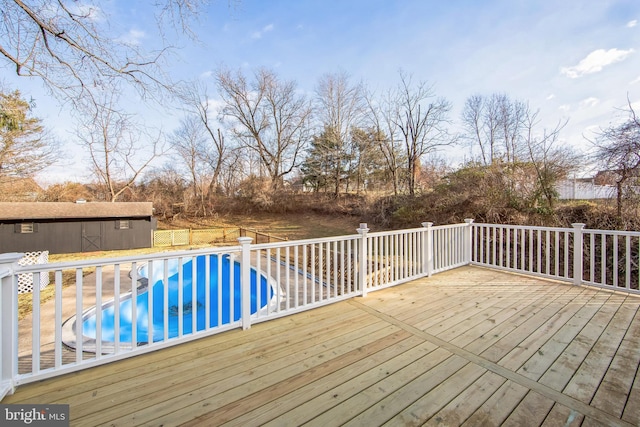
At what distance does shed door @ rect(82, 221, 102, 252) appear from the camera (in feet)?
42.5

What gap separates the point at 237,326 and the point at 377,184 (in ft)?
46.6

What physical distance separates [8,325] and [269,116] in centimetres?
1957

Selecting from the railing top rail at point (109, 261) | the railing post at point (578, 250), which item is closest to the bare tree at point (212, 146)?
the railing top rail at point (109, 261)

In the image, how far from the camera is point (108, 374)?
6.31 feet

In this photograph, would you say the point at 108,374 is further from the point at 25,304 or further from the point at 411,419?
the point at 25,304

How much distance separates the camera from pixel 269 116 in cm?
1947

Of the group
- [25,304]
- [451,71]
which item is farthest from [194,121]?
[451,71]

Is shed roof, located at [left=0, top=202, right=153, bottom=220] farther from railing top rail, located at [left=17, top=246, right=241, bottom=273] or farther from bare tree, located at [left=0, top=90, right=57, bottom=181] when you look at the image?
railing top rail, located at [left=17, top=246, right=241, bottom=273]

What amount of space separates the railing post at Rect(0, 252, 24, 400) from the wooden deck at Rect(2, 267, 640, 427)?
0.15m

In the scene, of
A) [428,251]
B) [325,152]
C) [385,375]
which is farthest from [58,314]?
[325,152]

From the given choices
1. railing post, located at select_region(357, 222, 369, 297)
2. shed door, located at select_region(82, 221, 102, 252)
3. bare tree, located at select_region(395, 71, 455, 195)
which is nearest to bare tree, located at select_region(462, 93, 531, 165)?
bare tree, located at select_region(395, 71, 455, 195)

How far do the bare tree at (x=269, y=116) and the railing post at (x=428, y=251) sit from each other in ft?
51.8

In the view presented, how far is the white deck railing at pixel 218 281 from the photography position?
5.88 feet

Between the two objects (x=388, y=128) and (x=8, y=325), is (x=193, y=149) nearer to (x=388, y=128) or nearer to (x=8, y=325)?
(x=388, y=128)
